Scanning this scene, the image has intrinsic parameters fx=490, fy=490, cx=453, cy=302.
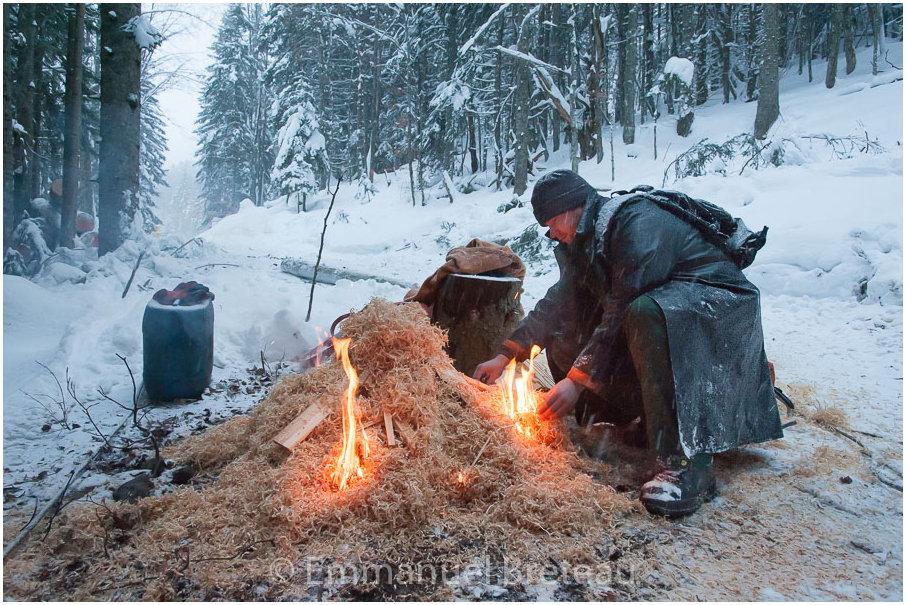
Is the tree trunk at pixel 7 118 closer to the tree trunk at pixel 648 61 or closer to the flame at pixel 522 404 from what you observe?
the flame at pixel 522 404

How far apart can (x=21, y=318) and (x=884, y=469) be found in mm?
5755

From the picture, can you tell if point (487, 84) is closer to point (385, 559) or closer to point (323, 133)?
point (323, 133)

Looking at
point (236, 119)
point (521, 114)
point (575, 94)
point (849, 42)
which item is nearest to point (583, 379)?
point (575, 94)

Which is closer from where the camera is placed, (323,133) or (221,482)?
(221,482)

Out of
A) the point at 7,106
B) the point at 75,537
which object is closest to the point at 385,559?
the point at 75,537

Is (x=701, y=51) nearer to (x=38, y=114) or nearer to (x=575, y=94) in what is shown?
(x=575, y=94)

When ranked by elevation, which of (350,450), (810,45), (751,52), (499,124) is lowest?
(350,450)

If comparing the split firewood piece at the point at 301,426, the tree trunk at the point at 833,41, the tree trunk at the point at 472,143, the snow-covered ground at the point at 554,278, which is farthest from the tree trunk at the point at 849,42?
the split firewood piece at the point at 301,426

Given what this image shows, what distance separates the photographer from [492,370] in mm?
2689

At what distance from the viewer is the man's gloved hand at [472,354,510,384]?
8.82 ft

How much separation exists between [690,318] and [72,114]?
8.65m

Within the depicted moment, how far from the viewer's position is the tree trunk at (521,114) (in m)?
5.71

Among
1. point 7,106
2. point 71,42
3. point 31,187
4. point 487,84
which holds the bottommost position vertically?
point 31,187

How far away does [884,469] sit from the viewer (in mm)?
2324
